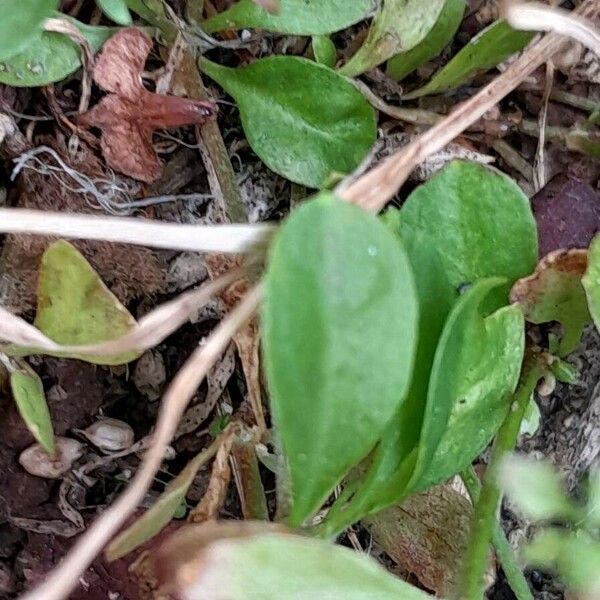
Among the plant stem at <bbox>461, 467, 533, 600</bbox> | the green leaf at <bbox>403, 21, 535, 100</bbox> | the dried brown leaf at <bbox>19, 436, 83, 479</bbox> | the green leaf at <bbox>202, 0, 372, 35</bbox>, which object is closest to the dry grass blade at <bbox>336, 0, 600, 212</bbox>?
the green leaf at <bbox>403, 21, 535, 100</bbox>

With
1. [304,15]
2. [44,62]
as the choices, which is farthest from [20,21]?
[304,15]

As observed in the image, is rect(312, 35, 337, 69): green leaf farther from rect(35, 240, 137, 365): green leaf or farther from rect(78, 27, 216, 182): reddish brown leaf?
rect(35, 240, 137, 365): green leaf

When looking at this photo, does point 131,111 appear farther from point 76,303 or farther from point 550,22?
point 550,22

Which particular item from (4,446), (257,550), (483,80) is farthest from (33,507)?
(483,80)

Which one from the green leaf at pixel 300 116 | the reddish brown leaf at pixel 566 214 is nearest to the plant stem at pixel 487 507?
the reddish brown leaf at pixel 566 214

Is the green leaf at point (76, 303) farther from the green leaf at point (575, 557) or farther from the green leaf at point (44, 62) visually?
the green leaf at point (575, 557)

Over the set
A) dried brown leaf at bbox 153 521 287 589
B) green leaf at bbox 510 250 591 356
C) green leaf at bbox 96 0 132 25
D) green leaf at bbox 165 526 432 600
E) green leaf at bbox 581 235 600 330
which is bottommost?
dried brown leaf at bbox 153 521 287 589
